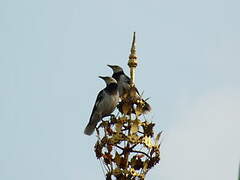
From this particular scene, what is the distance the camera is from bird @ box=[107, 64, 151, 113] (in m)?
15.0

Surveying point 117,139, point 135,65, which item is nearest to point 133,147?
point 117,139

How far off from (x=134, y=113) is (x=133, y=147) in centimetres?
→ 63

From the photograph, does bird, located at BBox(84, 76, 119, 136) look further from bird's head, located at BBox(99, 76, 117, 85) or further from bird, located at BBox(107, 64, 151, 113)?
bird, located at BBox(107, 64, 151, 113)

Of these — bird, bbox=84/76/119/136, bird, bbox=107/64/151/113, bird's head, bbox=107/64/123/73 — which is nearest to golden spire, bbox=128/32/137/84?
bird, bbox=107/64/151/113

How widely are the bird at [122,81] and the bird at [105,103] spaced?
0.47 feet

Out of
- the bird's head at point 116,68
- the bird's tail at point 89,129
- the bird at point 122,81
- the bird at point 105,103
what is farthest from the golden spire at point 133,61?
the bird's head at point 116,68

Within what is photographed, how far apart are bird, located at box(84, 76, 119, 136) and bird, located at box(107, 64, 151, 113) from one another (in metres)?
0.14

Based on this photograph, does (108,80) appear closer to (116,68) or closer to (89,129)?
(89,129)

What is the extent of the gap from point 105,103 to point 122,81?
768 mm

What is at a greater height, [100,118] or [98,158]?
[100,118]

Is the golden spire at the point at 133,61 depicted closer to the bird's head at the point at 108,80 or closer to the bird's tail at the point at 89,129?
the bird's head at the point at 108,80

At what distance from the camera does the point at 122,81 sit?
54.6 ft

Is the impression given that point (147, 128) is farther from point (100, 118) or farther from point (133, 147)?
point (100, 118)

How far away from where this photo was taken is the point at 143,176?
1392cm
